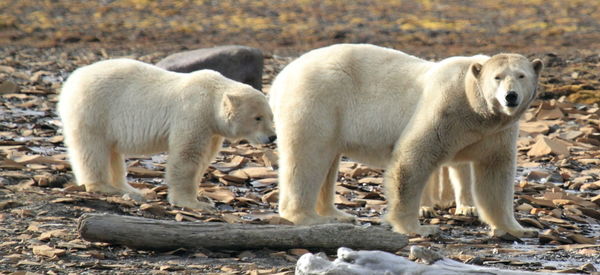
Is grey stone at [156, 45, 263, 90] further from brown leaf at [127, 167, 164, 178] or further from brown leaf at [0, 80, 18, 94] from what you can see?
brown leaf at [127, 167, 164, 178]

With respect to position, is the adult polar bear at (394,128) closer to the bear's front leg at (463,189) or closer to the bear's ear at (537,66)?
the bear's ear at (537,66)

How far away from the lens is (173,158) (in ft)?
28.9

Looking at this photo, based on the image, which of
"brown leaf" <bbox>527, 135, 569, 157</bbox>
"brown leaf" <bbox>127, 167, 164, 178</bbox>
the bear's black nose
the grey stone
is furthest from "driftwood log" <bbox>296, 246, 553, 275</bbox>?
the grey stone

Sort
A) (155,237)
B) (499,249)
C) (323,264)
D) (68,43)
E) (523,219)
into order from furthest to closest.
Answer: (68,43) < (523,219) < (499,249) < (155,237) < (323,264)

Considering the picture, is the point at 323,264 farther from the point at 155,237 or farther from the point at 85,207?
the point at 85,207

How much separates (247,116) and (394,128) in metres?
1.42

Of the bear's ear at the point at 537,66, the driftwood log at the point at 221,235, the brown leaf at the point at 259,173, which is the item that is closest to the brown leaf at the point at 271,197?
the brown leaf at the point at 259,173

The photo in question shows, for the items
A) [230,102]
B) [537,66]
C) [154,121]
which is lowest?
[154,121]

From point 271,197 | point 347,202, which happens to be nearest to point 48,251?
point 271,197

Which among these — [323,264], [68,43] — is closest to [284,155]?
[323,264]

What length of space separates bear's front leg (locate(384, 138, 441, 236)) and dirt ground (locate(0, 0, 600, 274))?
260 millimetres

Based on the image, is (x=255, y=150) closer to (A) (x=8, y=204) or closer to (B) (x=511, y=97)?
(A) (x=8, y=204)

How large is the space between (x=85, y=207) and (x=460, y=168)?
3204 millimetres

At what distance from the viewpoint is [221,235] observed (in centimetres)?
667
